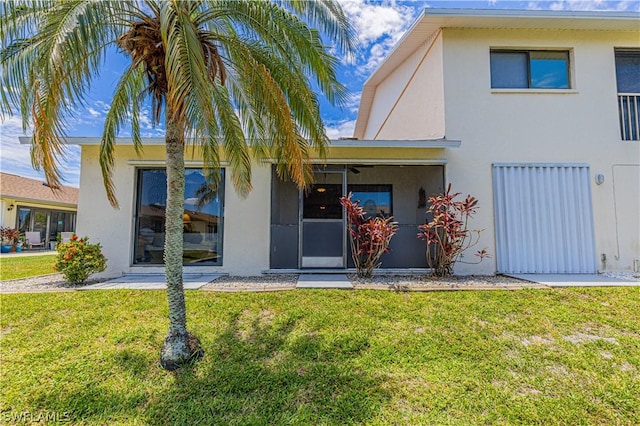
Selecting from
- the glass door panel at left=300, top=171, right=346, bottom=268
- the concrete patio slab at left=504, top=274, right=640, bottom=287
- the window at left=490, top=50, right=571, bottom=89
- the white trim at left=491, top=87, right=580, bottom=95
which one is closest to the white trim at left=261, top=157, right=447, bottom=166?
the glass door panel at left=300, top=171, right=346, bottom=268

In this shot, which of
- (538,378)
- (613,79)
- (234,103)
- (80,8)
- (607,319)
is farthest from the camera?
(613,79)

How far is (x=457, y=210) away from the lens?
804 centimetres

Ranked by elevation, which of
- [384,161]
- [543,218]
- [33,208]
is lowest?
[543,218]

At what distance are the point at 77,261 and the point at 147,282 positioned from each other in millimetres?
1549

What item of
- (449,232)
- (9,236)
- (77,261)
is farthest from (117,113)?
(9,236)

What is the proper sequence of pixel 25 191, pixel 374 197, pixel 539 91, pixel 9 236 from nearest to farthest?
pixel 539 91
pixel 374 197
pixel 9 236
pixel 25 191

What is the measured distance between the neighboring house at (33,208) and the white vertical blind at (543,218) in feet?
74.1

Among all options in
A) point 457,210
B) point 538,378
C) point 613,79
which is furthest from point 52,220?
point 613,79

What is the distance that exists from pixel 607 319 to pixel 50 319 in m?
9.07

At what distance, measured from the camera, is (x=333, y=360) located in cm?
395

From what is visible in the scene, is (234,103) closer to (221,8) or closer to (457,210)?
(221,8)

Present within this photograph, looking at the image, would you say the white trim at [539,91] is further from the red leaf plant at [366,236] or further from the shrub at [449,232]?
the red leaf plant at [366,236]

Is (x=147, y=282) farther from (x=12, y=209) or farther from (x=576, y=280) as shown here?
(x=12, y=209)

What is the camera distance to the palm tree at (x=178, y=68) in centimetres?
328
